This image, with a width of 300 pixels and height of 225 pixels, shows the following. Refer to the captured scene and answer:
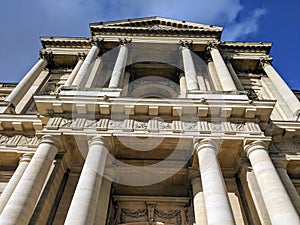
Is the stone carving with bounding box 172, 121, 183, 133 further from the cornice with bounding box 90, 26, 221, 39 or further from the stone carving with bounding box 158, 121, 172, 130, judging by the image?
the cornice with bounding box 90, 26, 221, 39

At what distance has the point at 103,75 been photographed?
20.6 m

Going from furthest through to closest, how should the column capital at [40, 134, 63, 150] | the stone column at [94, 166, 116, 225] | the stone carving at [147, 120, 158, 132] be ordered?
the stone carving at [147, 120, 158, 132] < the column capital at [40, 134, 63, 150] < the stone column at [94, 166, 116, 225]

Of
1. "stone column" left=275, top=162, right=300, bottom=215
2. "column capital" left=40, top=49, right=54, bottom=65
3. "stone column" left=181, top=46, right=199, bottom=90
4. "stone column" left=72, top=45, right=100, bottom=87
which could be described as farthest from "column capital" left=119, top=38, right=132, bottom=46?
"stone column" left=275, top=162, right=300, bottom=215

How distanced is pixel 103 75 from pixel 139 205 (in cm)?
1075

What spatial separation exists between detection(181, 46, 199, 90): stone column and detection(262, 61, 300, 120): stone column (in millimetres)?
6047

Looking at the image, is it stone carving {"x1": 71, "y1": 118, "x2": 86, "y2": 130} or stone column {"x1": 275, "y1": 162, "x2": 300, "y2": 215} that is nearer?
stone column {"x1": 275, "y1": 162, "x2": 300, "y2": 215}

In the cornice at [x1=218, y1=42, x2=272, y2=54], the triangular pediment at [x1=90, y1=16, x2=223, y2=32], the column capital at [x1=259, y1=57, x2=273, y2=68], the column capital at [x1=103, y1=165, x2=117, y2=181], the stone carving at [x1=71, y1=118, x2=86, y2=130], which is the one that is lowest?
the column capital at [x1=103, y1=165, x2=117, y2=181]

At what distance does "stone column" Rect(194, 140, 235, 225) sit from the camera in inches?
345

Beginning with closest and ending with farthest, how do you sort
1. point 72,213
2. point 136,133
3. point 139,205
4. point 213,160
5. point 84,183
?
point 72,213, point 84,183, point 213,160, point 136,133, point 139,205

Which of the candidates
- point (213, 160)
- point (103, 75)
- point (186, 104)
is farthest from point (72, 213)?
point (103, 75)

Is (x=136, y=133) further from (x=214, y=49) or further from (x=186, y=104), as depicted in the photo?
(x=214, y=49)

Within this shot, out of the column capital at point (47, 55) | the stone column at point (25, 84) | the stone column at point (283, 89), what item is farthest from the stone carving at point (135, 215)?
the column capital at point (47, 55)

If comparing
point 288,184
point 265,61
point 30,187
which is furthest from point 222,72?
point 30,187

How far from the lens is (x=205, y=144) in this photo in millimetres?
11531
